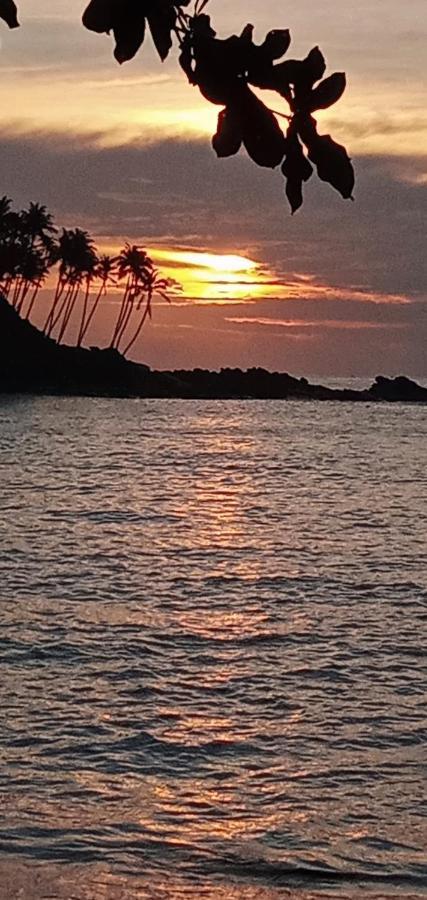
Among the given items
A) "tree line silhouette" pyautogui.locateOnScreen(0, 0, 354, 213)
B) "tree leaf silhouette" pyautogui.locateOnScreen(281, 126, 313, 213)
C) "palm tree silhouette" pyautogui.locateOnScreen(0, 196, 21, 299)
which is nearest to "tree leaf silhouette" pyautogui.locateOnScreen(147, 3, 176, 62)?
"tree line silhouette" pyautogui.locateOnScreen(0, 0, 354, 213)

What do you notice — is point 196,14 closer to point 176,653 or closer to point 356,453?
point 176,653

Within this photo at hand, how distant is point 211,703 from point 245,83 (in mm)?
14170

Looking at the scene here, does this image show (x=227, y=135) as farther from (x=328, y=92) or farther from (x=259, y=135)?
(x=328, y=92)

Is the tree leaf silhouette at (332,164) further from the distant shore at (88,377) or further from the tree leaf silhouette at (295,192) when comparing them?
the distant shore at (88,377)

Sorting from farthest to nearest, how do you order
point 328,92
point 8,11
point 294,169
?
point 8,11
point 294,169
point 328,92

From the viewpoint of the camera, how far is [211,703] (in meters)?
16.3

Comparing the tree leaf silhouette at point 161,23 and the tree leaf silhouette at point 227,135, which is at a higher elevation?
the tree leaf silhouette at point 161,23

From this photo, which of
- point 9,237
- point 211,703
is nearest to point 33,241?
point 9,237

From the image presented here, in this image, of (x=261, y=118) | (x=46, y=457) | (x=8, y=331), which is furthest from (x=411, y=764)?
(x=8, y=331)

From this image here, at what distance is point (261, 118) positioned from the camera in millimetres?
2678

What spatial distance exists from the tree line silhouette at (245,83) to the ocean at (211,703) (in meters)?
8.56

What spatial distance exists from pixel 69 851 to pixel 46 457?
51541 mm

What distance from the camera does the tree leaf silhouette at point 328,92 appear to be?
8.36 ft

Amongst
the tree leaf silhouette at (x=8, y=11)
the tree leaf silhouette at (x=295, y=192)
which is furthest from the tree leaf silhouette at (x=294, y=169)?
the tree leaf silhouette at (x=8, y=11)
